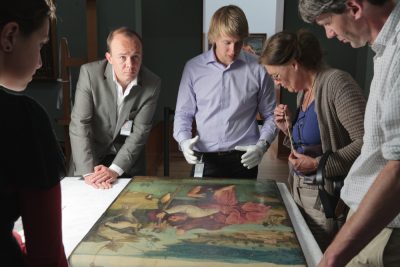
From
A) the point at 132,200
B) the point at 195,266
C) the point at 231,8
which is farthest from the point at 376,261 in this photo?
the point at 231,8

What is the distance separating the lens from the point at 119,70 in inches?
79.0

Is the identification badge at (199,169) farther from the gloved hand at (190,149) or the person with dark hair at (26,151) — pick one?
the person with dark hair at (26,151)

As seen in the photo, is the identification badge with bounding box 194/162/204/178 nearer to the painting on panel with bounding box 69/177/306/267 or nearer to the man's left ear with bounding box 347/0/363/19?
the painting on panel with bounding box 69/177/306/267

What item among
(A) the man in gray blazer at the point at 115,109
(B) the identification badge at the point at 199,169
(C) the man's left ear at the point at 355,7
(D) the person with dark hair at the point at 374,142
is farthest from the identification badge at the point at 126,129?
(C) the man's left ear at the point at 355,7

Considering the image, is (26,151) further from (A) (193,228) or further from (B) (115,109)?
(B) (115,109)

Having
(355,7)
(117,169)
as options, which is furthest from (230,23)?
(355,7)

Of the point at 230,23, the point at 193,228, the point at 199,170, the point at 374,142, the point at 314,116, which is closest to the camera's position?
Result: the point at 374,142

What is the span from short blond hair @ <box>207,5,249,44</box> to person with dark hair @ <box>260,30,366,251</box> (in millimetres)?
235

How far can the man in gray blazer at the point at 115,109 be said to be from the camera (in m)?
1.98

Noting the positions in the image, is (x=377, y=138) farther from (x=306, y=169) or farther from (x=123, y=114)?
(x=123, y=114)

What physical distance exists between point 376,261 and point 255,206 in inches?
20.3

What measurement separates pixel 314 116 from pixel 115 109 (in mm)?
987

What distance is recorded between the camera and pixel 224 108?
2088mm

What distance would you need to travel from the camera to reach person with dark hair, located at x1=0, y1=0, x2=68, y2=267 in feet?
2.15
